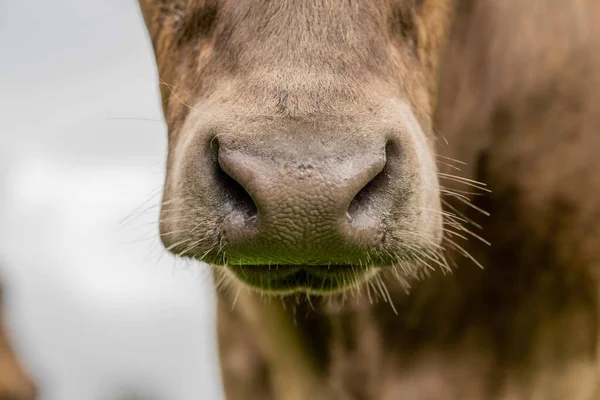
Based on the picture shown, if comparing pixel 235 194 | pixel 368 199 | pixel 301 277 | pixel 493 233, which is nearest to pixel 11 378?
pixel 493 233

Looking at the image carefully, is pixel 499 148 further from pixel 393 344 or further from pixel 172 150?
pixel 172 150

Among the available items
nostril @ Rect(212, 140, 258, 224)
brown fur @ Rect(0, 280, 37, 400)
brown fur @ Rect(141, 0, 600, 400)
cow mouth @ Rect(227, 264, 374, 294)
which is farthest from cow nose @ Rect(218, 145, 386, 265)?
brown fur @ Rect(0, 280, 37, 400)

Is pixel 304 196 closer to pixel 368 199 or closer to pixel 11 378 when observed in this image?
pixel 368 199

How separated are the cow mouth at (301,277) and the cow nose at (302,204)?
11 centimetres

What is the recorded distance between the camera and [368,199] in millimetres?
1947

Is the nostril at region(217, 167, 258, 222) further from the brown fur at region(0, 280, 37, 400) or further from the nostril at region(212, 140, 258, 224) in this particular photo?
the brown fur at region(0, 280, 37, 400)

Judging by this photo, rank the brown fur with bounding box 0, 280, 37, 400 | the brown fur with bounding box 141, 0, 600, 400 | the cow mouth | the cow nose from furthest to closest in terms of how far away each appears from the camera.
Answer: the brown fur with bounding box 0, 280, 37, 400 < the brown fur with bounding box 141, 0, 600, 400 < the cow mouth < the cow nose

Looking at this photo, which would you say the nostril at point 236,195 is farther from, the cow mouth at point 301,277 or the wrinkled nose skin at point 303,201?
the cow mouth at point 301,277

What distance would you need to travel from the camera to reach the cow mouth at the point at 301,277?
2.14 metres

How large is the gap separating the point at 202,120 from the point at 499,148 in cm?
110

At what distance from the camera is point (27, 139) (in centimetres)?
1131

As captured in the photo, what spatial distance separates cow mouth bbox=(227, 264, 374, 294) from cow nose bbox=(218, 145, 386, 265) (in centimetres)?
11

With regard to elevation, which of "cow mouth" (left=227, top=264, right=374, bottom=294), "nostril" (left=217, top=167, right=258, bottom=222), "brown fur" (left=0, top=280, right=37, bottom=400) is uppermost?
"nostril" (left=217, top=167, right=258, bottom=222)

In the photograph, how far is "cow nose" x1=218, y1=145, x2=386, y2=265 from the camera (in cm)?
185
